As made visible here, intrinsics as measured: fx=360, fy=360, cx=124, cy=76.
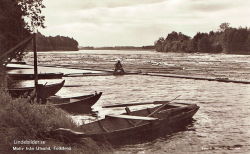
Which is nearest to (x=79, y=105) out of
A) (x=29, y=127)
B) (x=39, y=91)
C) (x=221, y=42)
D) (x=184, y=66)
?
(x=39, y=91)

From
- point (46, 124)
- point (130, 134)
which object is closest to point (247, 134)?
point (130, 134)

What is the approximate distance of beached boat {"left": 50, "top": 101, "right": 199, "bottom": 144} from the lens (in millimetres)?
13961

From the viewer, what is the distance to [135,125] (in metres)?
16.2

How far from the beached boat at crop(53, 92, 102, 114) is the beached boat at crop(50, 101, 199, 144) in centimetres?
484

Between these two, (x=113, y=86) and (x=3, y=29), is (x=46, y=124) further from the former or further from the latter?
(x=113, y=86)

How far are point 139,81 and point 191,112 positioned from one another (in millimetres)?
22864

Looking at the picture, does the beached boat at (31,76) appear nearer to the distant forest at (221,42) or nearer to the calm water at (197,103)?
the calm water at (197,103)

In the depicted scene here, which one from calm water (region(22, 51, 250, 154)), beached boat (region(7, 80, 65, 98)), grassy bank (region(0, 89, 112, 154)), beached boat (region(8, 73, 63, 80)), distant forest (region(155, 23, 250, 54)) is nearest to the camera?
grassy bank (region(0, 89, 112, 154))

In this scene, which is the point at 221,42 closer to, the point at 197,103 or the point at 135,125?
the point at 197,103

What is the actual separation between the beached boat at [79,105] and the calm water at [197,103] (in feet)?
3.20

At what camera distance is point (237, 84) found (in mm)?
37562

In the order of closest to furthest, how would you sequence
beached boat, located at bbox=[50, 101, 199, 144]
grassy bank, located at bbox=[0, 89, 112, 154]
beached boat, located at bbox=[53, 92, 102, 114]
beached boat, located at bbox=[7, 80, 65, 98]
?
grassy bank, located at bbox=[0, 89, 112, 154] → beached boat, located at bbox=[50, 101, 199, 144] → beached boat, located at bbox=[7, 80, 65, 98] → beached boat, located at bbox=[53, 92, 102, 114]

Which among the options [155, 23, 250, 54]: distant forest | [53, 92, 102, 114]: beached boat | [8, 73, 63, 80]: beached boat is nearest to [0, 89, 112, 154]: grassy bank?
[53, 92, 102, 114]: beached boat

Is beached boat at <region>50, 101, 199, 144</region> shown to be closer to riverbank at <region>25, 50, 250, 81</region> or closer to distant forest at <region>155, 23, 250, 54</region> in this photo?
riverbank at <region>25, 50, 250, 81</region>
